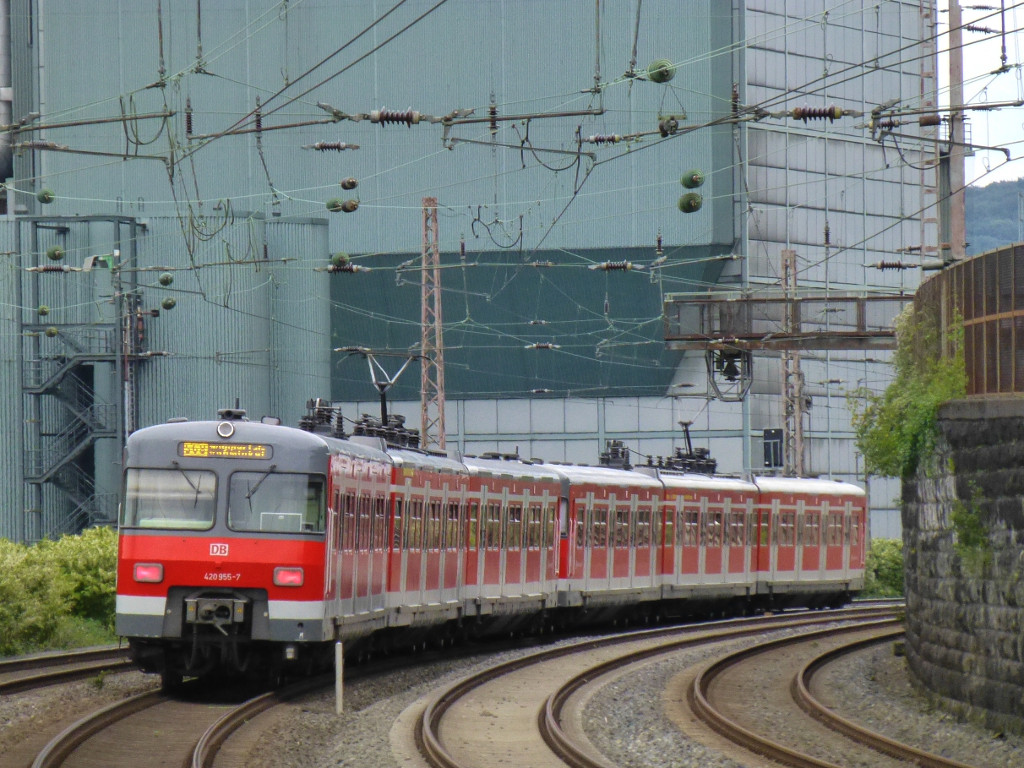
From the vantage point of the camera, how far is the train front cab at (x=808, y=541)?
38094 millimetres

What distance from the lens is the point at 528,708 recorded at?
58.9 feet

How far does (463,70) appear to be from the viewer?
56.9m

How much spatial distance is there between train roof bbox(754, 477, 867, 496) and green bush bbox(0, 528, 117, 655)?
51.8ft

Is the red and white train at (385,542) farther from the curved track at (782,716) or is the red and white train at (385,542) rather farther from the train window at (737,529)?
the curved track at (782,716)

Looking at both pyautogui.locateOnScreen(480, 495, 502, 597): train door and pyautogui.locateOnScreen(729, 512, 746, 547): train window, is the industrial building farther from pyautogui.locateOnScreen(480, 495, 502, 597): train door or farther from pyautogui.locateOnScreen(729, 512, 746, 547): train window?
pyautogui.locateOnScreen(480, 495, 502, 597): train door

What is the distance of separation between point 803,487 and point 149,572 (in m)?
24.6

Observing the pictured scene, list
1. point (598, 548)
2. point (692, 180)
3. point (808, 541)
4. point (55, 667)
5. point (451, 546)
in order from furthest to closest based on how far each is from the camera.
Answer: point (808, 541) → point (598, 548) → point (692, 180) → point (451, 546) → point (55, 667)

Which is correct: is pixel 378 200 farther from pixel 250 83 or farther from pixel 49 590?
pixel 49 590

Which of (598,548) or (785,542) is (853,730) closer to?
(598,548)

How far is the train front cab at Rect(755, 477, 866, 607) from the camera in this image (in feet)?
125

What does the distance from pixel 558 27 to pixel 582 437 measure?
16059 millimetres

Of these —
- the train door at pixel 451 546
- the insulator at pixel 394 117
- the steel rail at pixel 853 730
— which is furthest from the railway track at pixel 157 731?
the train door at pixel 451 546

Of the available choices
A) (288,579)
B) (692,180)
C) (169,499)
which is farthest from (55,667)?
(692,180)

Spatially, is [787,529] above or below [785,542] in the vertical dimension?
above
